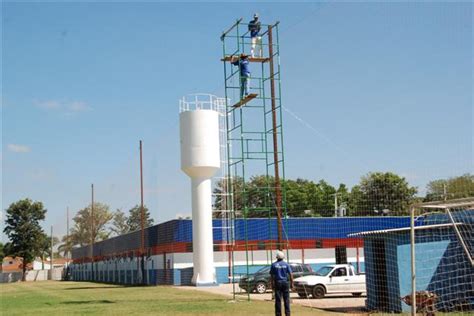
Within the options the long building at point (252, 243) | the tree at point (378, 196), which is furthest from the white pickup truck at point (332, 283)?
the tree at point (378, 196)

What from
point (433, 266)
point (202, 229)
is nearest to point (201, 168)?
point (202, 229)

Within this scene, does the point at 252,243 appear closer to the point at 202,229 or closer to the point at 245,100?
the point at 202,229

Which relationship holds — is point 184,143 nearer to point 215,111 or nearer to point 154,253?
point 215,111

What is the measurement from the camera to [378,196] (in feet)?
213

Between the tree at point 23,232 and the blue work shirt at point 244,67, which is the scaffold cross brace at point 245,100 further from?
the tree at point 23,232

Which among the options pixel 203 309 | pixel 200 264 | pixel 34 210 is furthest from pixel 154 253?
pixel 34 210

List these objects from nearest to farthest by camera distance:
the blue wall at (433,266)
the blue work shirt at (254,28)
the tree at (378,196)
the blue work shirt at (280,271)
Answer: the blue work shirt at (280,271), the blue wall at (433,266), the blue work shirt at (254,28), the tree at (378,196)

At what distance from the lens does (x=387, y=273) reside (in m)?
21.0

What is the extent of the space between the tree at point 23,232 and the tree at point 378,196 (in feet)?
177

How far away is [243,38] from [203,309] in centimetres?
1163

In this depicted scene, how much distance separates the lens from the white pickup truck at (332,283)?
29.1 metres

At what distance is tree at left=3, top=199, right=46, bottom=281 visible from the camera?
325ft

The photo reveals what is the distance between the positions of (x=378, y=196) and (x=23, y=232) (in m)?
57.1

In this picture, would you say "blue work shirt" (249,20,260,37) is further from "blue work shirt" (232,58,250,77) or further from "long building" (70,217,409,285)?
"long building" (70,217,409,285)
